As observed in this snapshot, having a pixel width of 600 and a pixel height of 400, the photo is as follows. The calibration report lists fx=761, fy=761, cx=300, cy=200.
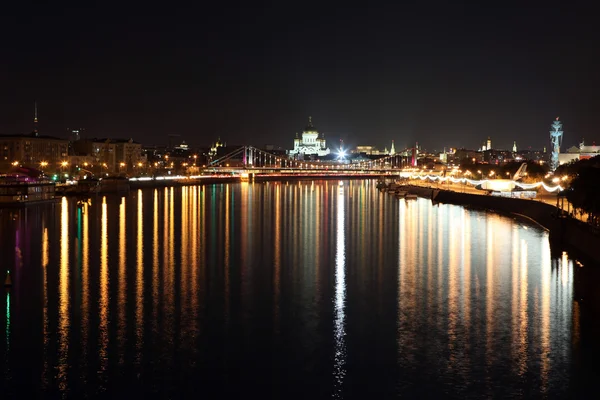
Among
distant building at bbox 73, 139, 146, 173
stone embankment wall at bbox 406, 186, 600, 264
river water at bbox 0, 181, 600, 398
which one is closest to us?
river water at bbox 0, 181, 600, 398

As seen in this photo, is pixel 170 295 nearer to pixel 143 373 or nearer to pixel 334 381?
pixel 143 373

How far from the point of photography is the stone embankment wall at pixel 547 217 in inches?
528

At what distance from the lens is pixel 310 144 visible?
354 feet

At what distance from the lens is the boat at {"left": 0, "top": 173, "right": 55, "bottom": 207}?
2469 cm

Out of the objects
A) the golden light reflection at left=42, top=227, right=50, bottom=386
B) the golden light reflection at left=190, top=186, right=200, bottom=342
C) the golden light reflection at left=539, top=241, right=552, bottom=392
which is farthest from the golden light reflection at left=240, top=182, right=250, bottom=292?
the golden light reflection at left=539, top=241, right=552, bottom=392

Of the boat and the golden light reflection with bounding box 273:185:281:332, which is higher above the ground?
the boat

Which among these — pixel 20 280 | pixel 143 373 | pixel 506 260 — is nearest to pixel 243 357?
pixel 143 373

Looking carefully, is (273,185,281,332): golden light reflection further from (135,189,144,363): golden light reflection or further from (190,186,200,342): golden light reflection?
(135,189,144,363): golden light reflection

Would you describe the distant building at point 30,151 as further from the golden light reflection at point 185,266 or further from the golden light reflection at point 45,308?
the golden light reflection at point 45,308

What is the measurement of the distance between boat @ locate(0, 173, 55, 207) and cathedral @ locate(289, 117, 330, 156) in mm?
78462

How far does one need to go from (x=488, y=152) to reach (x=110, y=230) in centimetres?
8372

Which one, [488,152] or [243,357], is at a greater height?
[488,152]

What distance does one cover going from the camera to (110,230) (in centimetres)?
1788

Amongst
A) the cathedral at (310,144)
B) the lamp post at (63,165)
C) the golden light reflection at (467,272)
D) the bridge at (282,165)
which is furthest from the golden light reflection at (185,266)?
the cathedral at (310,144)
